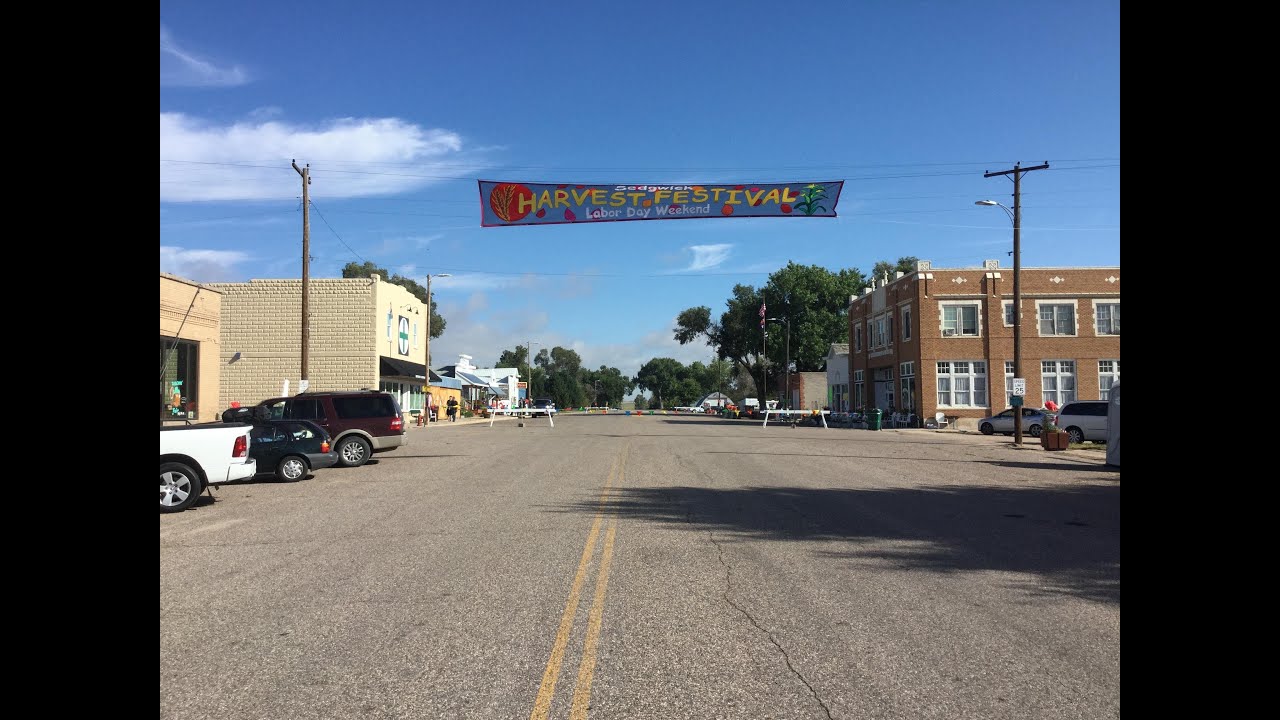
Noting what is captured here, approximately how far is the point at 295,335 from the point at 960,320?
1589 inches

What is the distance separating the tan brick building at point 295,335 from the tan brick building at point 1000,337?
32.5 metres

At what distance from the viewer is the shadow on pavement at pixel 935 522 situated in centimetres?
888

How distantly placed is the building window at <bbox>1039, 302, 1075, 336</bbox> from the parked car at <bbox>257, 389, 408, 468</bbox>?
42385mm

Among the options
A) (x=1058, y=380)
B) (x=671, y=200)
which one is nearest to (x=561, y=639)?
(x=671, y=200)

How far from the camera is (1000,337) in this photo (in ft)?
170

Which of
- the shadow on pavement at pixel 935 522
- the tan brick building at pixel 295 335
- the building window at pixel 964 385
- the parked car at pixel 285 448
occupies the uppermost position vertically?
the tan brick building at pixel 295 335

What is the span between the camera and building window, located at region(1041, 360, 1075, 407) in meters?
51.0

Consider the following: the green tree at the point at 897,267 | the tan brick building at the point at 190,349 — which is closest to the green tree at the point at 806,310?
the green tree at the point at 897,267

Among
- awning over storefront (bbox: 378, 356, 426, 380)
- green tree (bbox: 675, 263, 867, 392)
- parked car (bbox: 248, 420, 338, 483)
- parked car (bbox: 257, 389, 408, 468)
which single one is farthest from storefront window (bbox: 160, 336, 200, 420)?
green tree (bbox: 675, 263, 867, 392)

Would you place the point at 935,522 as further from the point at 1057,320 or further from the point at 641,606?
the point at 1057,320

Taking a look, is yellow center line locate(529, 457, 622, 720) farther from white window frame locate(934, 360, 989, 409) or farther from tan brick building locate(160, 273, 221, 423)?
white window frame locate(934, 360, 989, 409)

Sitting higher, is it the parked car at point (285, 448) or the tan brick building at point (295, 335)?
the tan brick building at point (295, 335)

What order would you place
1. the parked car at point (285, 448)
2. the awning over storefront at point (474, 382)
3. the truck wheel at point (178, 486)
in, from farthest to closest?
1. the awning over storefront at point (474, 382)
2. the parked car at point (285, 448)
3. the truck wheel at point (178, 486)

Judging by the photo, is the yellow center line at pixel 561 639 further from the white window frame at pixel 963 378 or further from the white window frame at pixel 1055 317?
the white window frame at pixel 1055 317
